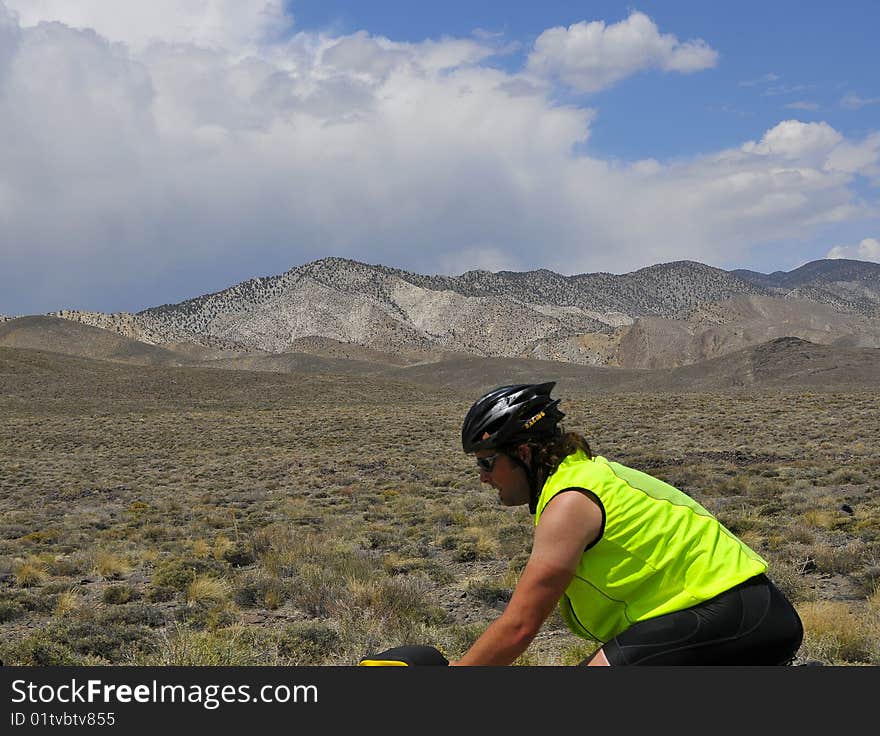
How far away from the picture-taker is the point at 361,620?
6.75 m

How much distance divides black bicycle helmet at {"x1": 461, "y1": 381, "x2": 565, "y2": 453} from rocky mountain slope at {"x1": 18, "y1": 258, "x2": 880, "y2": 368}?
117737 millimetres

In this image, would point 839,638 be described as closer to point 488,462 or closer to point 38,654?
point 488,462

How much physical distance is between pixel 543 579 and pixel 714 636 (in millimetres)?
624

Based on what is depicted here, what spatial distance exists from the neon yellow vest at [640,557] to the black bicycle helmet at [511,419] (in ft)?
0.73

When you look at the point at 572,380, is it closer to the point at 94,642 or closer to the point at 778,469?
the point at 778,469

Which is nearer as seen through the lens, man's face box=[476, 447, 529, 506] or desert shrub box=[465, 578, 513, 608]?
man's face box=[476, 447, 529, 506]

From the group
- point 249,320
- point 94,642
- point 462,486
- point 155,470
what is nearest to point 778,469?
point 462,486

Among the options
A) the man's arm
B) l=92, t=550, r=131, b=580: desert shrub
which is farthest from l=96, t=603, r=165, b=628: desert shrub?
the man's arm

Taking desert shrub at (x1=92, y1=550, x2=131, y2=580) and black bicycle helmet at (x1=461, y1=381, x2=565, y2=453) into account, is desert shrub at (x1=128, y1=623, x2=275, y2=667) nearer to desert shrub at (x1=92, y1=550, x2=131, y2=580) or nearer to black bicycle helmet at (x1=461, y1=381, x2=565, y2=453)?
black bicycle helmet at (x1=461, y1=381, x2=565, y2=453)

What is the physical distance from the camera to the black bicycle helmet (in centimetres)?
273

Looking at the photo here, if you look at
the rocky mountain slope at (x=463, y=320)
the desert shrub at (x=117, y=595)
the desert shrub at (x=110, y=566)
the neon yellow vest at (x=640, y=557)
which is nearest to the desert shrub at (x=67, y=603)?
the desert shrub at (x=117, y=595)

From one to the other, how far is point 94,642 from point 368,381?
224ft

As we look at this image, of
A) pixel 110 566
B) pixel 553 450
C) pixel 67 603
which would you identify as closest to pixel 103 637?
pixel 67 603

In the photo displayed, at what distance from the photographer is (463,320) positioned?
15750 cm
